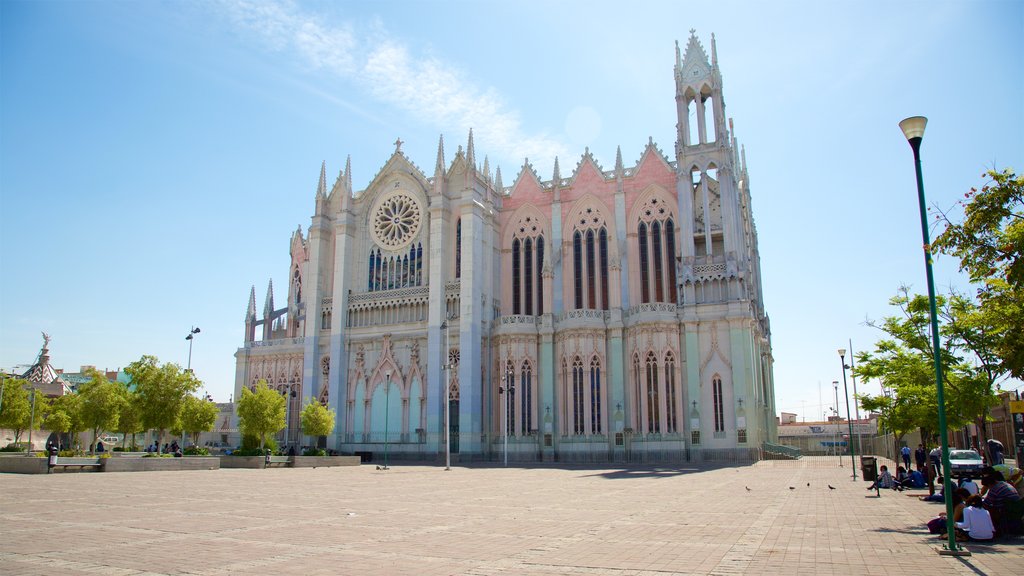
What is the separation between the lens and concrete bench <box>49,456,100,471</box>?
3259 centimetres

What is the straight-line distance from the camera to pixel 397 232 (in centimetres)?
6188

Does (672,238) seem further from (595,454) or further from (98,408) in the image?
(98,408)

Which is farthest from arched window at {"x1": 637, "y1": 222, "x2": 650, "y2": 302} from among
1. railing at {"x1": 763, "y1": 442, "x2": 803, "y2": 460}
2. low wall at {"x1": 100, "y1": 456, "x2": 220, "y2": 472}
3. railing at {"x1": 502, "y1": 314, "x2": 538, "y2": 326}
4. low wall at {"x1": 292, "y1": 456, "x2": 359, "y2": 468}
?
low wall at {"x1": 100, "y1": 456, "x2": 220, "y2": 472}

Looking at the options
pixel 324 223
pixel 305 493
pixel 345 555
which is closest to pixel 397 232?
pixel 324 223

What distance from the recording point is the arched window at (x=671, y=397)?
49.2 meters

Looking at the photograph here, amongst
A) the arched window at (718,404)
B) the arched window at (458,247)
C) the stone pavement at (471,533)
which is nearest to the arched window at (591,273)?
the arched window at (458,247)

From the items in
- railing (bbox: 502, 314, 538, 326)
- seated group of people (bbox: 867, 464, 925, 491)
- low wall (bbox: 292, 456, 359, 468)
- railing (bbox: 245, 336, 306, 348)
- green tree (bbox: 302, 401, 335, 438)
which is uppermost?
railing (bbox: 502, 314, 538, 326)

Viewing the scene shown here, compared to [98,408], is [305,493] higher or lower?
lower

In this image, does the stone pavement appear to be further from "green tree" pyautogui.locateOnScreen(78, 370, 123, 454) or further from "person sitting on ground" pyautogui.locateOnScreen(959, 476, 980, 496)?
"green tree" pyautogui.locateOnScreen(78, 370, 123, 454)

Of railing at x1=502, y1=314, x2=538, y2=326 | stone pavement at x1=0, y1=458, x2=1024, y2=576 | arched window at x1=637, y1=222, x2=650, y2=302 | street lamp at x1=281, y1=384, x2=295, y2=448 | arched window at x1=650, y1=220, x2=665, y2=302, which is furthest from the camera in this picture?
street lamp at x1=281, y1=384, x2=295, y2=448

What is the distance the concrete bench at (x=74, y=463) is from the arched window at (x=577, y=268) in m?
33.7

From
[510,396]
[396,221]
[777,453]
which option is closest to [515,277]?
[510,396]

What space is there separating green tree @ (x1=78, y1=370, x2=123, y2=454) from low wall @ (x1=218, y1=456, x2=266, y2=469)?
25.8 ft

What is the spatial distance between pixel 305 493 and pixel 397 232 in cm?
4059
